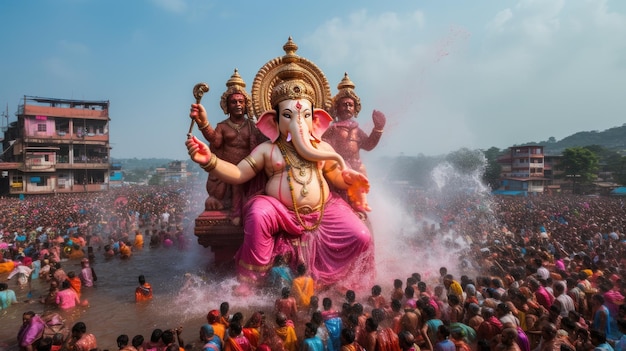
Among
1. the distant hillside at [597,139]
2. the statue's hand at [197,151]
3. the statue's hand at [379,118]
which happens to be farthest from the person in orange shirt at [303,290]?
the distant hillside at [597,139]

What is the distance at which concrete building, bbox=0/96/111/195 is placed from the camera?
35.9m

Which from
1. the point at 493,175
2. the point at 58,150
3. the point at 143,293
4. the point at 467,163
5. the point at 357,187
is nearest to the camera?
the point at 143,293

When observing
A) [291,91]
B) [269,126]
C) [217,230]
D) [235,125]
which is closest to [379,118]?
[291,91]

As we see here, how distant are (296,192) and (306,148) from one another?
83 cm

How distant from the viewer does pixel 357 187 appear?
7.57m

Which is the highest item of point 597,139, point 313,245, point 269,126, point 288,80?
point 597,139

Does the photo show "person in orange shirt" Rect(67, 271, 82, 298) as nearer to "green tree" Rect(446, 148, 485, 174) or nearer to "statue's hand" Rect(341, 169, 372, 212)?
"statue's hand" Rect(341, 169, 372, 212)

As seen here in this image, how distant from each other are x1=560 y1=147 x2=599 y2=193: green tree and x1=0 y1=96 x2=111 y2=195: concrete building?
171 ft

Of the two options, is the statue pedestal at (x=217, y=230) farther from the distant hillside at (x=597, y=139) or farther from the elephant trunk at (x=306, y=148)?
the distant hillside at (x=597, y=139)

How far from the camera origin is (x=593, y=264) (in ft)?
24.7

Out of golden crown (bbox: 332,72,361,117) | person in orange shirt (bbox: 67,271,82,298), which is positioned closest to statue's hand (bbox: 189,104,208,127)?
golden crown (bbox: 332,72,361,117)

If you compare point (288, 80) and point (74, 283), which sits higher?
point (288, 80)

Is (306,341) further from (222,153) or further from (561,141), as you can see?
(561,141)

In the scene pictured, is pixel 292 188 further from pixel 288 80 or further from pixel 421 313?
pixel 421 313
